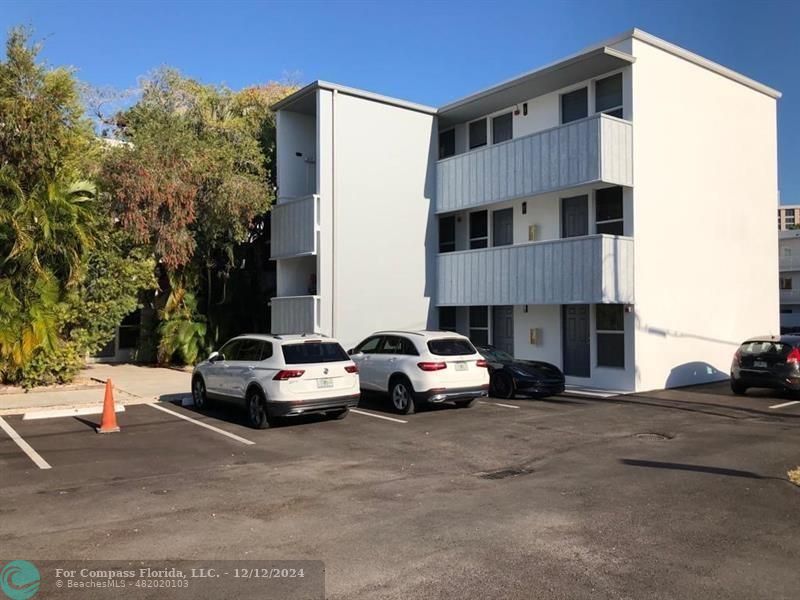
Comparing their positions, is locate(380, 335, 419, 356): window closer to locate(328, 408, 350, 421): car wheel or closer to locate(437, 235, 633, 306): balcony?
locate(328, 408, 350, 421): car wheel

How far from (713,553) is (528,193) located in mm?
13755

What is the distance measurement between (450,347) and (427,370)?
2.60ft

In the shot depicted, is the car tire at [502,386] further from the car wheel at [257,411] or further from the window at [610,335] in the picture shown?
the car wheel at [257,411]

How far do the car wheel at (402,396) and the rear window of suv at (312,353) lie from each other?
1.68 meters

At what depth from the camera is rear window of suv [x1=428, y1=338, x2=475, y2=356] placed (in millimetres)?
13500

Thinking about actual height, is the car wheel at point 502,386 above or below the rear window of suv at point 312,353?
below

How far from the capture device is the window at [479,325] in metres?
21.2

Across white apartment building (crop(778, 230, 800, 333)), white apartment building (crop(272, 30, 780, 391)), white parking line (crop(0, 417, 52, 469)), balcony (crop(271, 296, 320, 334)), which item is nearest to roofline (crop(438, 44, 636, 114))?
→ white apartment building (crop(272, 30, 780, 391))

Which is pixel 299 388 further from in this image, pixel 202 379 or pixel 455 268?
pixel 455 268

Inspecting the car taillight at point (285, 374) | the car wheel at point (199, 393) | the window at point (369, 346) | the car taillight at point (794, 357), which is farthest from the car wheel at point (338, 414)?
the car taillight at point (794, 357)

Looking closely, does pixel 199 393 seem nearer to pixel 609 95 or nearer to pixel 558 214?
pixel 558 214

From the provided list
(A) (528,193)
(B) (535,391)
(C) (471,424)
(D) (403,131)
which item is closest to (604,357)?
(B) (535,391)

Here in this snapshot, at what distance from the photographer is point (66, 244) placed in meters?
16.7

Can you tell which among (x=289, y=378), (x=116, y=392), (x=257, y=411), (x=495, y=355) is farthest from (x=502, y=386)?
(x=116, y=392)
